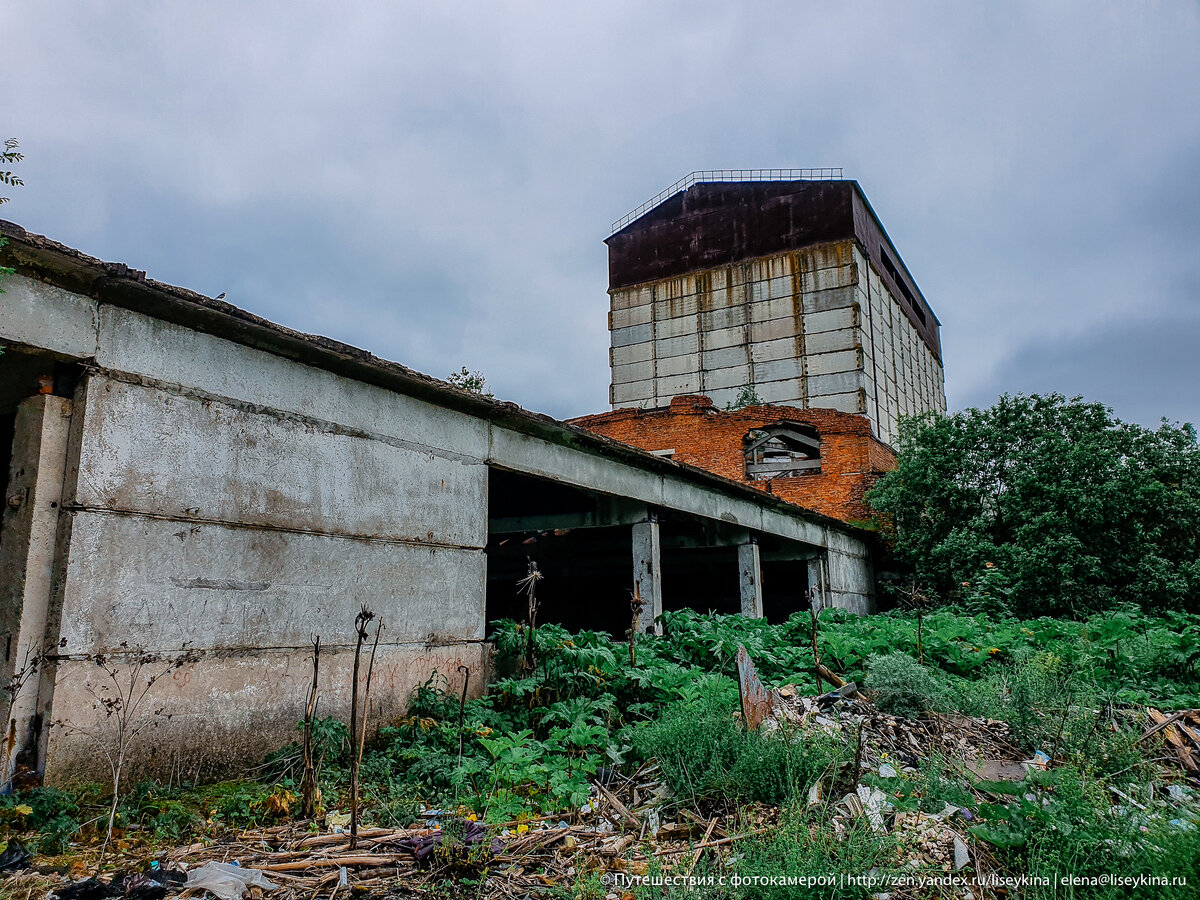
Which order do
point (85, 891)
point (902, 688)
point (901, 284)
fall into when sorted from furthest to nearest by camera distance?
point (901, 284) < point (902, 688) < point (85, 891)

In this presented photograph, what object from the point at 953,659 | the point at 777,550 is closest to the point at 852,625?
the point at 953,659

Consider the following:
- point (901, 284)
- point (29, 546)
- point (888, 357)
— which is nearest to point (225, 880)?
point (29, 546)

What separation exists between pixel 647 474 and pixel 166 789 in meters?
7.45

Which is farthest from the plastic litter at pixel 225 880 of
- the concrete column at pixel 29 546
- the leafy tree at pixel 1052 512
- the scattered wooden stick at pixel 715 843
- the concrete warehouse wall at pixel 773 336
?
the concrete warehouse wall at pixel 773 336

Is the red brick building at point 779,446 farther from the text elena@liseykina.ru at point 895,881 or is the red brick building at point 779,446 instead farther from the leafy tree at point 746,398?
the text elena@liseykina.ru at point 895,881

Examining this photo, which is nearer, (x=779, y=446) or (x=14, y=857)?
(x=14, y=857)

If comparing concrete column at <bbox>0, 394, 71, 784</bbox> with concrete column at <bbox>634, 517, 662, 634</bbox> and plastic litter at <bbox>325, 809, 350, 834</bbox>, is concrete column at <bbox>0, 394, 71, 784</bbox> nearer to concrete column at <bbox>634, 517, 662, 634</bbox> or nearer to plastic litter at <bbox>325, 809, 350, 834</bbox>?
plastic litter at <bbox>325, 809, 350, 834</bbox>

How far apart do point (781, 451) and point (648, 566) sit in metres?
14.1

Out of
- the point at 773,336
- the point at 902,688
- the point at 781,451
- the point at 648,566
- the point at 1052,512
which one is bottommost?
the point at 902,688

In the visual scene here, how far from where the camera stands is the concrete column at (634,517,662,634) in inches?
454

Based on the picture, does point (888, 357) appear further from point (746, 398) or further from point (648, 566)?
point (648, 566)

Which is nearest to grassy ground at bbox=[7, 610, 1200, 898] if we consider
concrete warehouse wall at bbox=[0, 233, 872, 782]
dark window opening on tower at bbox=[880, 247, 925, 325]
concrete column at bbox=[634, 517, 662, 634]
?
concrete warehouse wall at bbox=[0, 233, 872, 782]

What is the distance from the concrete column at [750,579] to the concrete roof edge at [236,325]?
5.76 m

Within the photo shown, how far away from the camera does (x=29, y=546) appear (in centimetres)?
517
